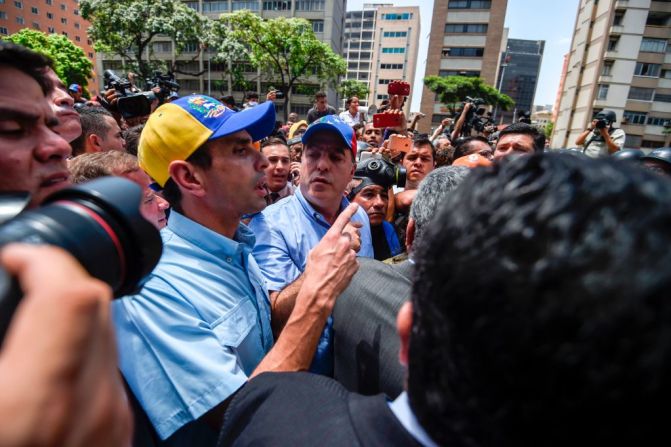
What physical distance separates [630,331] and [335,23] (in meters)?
56.0

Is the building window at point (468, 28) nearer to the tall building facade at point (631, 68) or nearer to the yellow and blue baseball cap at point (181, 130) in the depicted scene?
the tall building facade at point (631, 68)

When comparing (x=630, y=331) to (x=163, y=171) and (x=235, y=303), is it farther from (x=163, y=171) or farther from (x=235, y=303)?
(x=163, y=171)

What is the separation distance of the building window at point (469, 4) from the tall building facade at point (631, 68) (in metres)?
12.5

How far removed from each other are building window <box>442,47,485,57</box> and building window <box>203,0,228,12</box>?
105 feet

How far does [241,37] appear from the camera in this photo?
31.9 meters

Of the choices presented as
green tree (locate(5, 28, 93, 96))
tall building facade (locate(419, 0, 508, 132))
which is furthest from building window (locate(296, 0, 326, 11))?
green tree (locate(5, 28, 93, 96))

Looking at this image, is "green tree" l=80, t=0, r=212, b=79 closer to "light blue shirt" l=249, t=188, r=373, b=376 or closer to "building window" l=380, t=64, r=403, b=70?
"light blue shirt" l=249, t=188, r=373, b=376

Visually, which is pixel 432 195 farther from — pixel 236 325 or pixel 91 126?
pixel 91 126

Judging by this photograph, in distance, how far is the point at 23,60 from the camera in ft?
4.07

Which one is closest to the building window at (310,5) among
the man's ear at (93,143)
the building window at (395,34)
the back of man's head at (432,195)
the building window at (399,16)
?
the building window at (395,34)

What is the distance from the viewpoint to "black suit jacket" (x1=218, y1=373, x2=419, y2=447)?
0.75 m

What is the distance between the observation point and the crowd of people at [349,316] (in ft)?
1.44

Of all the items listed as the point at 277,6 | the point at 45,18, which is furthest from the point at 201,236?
the point at 45,18

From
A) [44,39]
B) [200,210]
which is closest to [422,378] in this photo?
[200,210]
